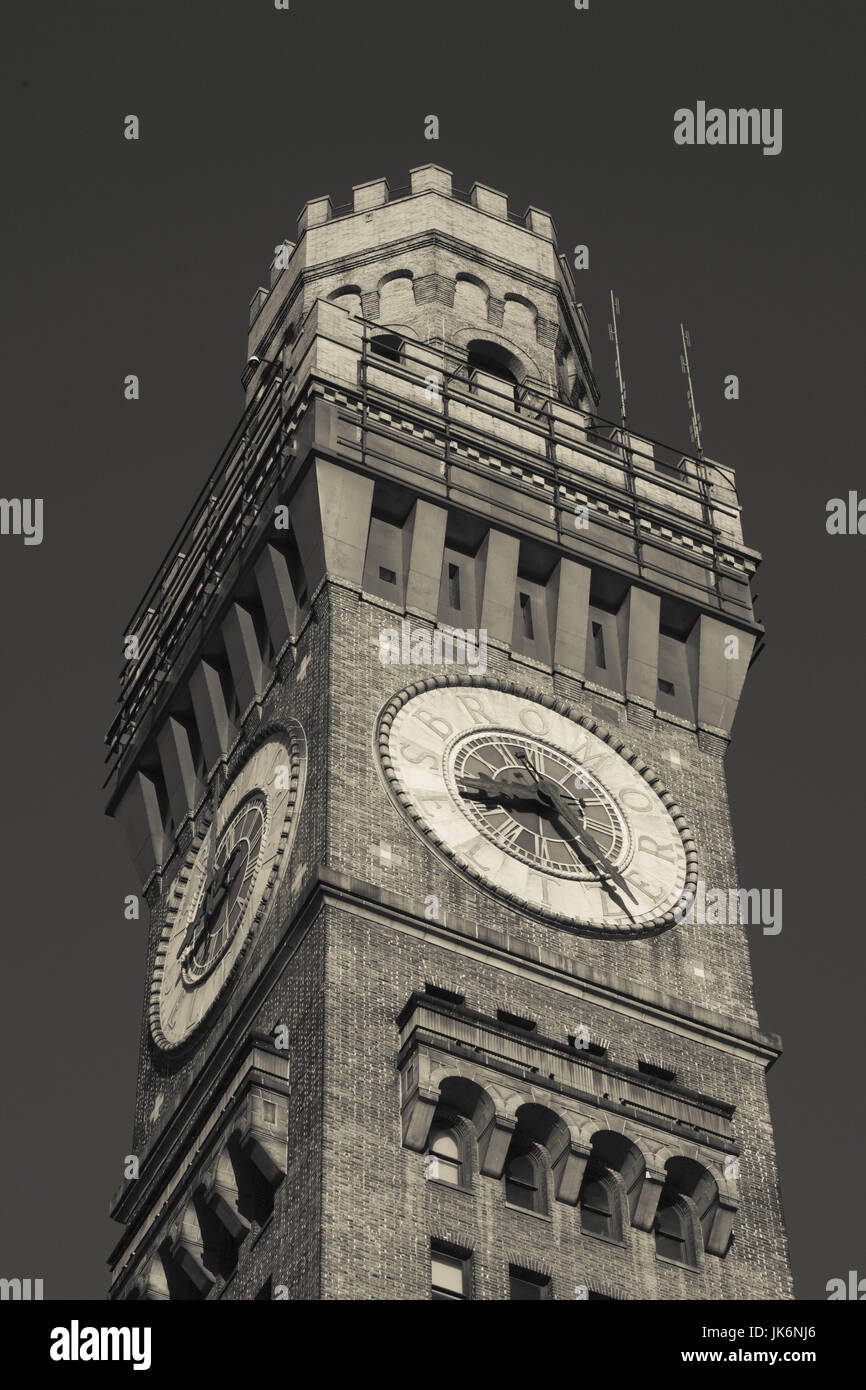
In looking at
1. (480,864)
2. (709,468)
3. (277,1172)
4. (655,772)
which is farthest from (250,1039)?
(709,468)

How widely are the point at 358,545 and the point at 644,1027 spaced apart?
12035 mm

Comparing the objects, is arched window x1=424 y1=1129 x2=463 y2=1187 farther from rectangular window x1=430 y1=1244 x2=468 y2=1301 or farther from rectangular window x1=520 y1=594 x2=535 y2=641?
rectangular window x1=520 y1=594 x2=535 y2=641

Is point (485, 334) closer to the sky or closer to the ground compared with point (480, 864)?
closer to the sky

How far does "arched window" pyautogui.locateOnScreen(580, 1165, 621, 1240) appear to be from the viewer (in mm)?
55469

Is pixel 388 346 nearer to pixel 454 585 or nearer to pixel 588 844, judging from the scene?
pixel 454 585

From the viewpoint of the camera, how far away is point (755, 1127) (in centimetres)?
5838

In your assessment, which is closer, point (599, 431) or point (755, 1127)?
point (755, 1127)

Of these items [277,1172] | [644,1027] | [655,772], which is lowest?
[277,1172]

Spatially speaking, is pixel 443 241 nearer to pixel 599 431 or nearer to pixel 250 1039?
pixel 599 431

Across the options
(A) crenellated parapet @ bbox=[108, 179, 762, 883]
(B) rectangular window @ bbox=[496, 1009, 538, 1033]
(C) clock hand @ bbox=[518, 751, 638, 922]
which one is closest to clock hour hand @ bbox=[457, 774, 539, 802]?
(C) clock hand @ bbox=[518, 751, 638, 922]

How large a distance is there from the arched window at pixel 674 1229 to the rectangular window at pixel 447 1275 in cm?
423

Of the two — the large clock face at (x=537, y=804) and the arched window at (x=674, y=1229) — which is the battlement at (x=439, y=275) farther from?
the arched window at (x=674, y=1229)

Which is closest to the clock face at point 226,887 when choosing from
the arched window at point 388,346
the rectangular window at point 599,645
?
the rectangular window at point 599,645

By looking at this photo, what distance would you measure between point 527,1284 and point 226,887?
12.2 m
